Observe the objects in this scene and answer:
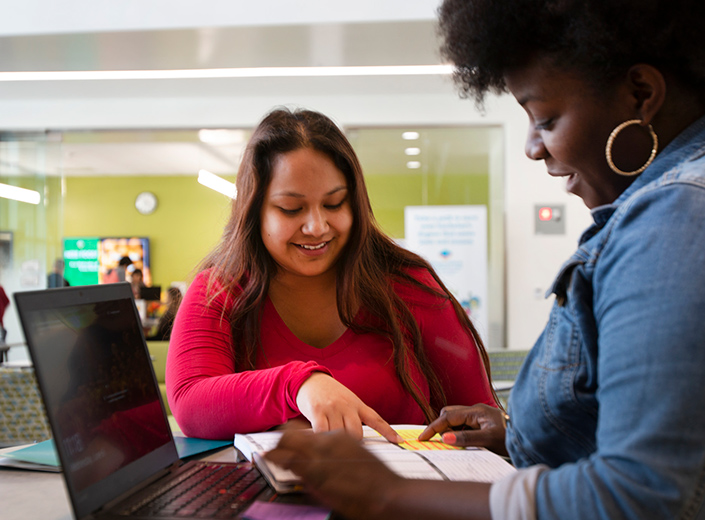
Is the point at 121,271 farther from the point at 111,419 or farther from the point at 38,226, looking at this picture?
the point at 111,419

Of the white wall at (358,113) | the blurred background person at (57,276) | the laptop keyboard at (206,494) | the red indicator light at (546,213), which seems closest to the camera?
the laptop keyboard at (206,494)

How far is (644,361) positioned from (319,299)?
1180 millimetres

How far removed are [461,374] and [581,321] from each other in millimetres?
888

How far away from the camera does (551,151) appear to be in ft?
2.27

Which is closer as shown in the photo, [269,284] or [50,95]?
[269,284]

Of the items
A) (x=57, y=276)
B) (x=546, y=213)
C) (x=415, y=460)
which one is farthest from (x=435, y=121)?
(x=415, y=460)

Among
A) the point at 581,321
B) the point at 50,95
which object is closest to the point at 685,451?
the point at 581,321

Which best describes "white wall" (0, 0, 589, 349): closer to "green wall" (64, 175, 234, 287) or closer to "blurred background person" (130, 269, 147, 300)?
"blurred background person" (130, 269, 147, 300)

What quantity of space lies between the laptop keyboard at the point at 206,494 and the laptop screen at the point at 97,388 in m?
0.04

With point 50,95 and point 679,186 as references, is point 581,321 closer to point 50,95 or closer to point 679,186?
point 679,186

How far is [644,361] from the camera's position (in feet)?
1.53

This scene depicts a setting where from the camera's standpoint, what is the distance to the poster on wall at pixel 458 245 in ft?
17.6

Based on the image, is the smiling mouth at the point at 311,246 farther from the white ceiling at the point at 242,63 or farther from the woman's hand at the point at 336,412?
the white ceiling at the point at 242,63

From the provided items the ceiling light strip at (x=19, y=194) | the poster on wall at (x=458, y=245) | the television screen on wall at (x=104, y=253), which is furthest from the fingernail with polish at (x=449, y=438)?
the television screen on wall at (x=104, y=253)
